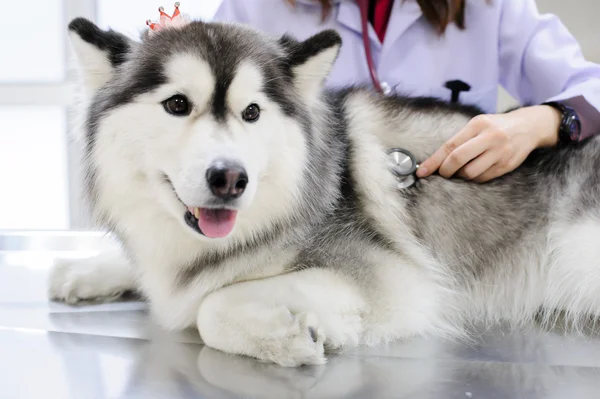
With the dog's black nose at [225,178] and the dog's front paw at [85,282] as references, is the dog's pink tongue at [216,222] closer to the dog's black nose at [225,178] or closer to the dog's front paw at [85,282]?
the dog's black nose at [225,178]

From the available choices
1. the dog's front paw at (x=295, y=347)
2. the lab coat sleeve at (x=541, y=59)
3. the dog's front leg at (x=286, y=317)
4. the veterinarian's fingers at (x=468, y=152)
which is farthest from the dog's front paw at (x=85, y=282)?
the lab coat sleeve at (x=541, y=59)

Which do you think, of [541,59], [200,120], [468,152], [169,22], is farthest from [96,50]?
[541,59]

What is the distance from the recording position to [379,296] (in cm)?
101

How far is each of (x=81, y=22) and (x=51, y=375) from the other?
0.59 meters

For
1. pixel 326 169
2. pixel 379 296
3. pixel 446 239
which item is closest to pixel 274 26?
pixel 326 169

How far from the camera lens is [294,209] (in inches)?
40.4

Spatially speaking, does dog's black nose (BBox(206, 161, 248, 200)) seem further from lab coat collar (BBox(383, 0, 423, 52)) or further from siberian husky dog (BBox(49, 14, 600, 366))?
lab coat collar (BBox(383, 0, 423, 52))

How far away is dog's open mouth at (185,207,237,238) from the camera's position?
913 millimetres

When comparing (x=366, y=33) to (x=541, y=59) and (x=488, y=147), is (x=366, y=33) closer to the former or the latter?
(x=541, y=59)

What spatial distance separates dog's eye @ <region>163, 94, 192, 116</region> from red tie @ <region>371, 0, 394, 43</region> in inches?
33.5

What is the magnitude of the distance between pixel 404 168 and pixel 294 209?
10.8 inches

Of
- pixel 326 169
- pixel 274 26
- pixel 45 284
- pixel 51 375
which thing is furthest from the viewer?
pixel 274 26

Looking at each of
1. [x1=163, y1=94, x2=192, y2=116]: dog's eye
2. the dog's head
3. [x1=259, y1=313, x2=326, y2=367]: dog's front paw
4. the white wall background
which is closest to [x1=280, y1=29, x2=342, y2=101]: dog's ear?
the dog's head

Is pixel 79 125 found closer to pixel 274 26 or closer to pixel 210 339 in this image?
pixel 210 339
